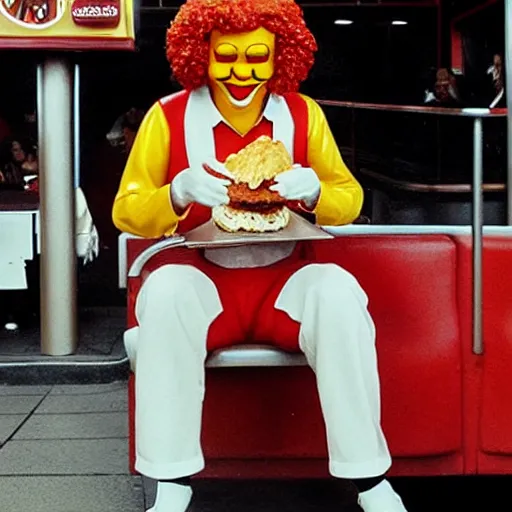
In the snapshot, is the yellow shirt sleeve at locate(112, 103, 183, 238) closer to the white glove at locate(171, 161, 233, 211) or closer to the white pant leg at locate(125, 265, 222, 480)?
the white glove at locate(171, 161, 233, 211)

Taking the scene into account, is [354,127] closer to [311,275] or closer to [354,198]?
[354,198]

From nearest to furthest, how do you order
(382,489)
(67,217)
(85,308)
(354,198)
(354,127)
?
(382,489) → (354,198) → (354,127) → (67,217) → (85,308)

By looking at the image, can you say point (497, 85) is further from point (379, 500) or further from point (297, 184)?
point (379, 500)

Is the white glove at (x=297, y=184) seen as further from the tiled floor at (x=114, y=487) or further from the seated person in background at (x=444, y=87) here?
the seated person in background at (x=444, y=87)

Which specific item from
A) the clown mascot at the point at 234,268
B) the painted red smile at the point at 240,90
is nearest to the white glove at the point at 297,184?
the clown mascot at the point at 234,268

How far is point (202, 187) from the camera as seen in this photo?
2.79 meters

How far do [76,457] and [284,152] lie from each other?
5.54 ft

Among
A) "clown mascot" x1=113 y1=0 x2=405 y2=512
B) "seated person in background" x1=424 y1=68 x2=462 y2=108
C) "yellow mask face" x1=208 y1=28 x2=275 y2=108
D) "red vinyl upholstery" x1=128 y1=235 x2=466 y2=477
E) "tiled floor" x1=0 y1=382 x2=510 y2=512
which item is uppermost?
"seated person in background" x1=424 y1=68 x2=462 y2=108

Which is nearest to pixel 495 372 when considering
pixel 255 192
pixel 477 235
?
pixel 477 235

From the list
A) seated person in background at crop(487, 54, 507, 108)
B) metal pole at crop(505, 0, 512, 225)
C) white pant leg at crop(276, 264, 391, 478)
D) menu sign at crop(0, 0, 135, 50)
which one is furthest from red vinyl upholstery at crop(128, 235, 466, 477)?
menu sign at crop(0, 0, 135, 50)

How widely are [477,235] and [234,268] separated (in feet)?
2.34

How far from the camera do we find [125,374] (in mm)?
5418

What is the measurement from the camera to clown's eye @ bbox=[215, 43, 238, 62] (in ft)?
9.57

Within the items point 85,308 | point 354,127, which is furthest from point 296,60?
point 85,308
